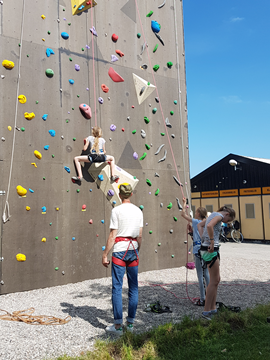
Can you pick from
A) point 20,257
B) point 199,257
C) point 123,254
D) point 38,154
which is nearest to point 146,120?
point 38,154

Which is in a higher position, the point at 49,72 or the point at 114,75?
the point at 114,75

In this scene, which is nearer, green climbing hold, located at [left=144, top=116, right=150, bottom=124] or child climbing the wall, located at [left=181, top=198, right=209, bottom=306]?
child climbing the wall, located at [left=181, top=198, right=209, bottom=306]

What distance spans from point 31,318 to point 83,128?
3.97m

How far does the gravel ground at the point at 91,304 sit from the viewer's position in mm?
3518

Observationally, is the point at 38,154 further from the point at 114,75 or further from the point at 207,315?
the point at 207,315

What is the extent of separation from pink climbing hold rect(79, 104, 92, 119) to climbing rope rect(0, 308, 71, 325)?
13.2 ft

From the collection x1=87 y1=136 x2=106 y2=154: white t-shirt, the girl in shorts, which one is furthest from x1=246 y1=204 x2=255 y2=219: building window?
the girl in shorts

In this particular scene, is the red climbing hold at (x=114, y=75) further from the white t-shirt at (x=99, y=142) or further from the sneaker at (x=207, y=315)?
the sneaker at (x=207, y=315)

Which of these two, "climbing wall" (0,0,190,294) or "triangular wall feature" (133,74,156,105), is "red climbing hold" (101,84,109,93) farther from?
"triangular wall feature" (133,74,156,105)

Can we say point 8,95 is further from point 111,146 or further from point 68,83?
point 111,146

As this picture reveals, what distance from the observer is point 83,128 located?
279 inches

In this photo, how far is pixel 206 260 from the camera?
4234 mm

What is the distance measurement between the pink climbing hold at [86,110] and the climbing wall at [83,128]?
3.8 inches

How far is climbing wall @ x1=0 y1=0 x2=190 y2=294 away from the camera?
6234 mm
